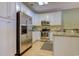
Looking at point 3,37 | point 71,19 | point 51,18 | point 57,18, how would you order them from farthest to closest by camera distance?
point 51,18
point 57,18
point 71,19
point 3,37

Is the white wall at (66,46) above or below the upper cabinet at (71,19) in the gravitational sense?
below

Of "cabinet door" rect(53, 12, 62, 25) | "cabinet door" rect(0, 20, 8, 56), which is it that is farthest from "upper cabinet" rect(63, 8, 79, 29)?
"cabinet door" rect(0, 20, 8, 56)

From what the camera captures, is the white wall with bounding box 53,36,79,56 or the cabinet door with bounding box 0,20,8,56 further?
the white wall with bounding box 53,36,79,56

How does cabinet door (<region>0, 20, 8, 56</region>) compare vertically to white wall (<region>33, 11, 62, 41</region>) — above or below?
below

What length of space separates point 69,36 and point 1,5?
4.95 feet

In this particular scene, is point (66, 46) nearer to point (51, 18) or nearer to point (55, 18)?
point (55, 18)

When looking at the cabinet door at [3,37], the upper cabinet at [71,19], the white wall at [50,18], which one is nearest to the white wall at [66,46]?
the cabinet door at [3,37]

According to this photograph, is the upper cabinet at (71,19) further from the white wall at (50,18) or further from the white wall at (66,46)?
the white wall at (66,46)

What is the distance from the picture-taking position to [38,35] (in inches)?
317

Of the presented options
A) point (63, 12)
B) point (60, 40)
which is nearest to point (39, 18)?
point (63, 12)

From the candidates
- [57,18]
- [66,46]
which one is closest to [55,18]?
[57,18]

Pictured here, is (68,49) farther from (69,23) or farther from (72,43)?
(69,23)

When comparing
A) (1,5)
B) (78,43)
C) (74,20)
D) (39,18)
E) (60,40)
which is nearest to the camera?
(1,5)

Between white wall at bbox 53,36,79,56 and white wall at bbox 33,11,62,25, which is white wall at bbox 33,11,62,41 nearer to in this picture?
white wall at bbox 33,11,62,25
